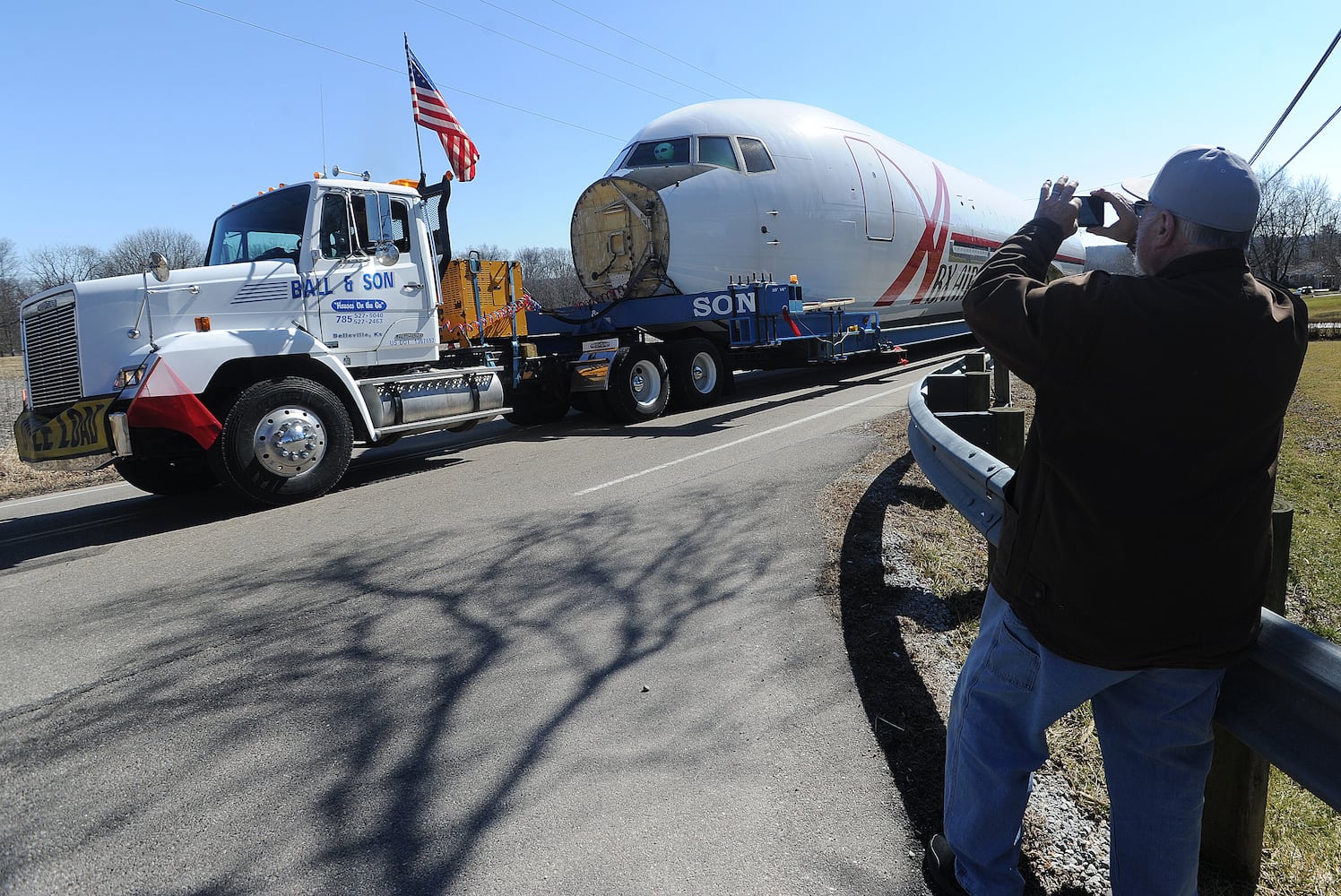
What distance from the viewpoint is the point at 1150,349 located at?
1.68 metres

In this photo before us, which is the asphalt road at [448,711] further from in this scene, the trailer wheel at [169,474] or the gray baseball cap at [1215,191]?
the gray baseball cap at [1215,191]

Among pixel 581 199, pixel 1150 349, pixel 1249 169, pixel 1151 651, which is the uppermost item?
pixel 581 199

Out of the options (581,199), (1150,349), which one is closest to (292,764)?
(1150,349)

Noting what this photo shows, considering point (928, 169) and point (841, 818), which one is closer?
point (841, 818)

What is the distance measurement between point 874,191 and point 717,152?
344 centimetres

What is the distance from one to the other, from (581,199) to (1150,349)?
38.3ft

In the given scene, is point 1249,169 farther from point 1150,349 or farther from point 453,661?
point 453,661

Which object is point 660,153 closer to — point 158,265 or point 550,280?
point 158,265

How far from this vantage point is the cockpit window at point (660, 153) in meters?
12.2

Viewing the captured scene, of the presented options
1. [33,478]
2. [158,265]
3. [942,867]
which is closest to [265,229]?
[158,265]

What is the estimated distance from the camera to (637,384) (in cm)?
1149

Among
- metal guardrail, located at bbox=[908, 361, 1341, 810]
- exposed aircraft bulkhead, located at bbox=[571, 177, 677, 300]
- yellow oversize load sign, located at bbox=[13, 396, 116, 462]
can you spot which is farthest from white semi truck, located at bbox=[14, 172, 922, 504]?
metal guardrail, located at bbox=[908, 361, 1341, 810]

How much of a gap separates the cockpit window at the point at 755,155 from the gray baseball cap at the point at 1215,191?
36.1 ft

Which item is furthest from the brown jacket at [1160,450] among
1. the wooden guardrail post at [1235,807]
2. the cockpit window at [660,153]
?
the cockpit window at [660,153]
